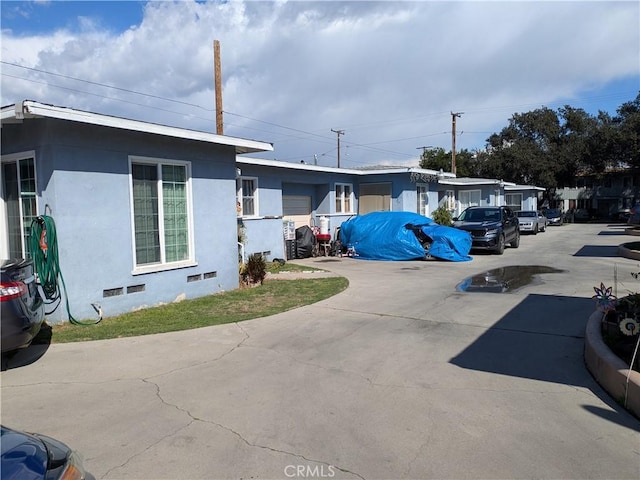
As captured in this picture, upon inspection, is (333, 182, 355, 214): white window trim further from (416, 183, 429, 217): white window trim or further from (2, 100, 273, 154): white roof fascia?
(2, 100, 273, 154): white roof fascia

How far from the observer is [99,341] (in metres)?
6.89

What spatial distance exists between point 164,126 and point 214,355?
187 inches

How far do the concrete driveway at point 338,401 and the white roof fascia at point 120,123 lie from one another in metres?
3.45

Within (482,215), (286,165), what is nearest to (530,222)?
(482,215)

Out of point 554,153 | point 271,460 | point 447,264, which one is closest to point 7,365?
point 271,460

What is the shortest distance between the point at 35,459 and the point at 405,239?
15.4 meters

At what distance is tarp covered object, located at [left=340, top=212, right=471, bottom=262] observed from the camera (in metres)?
16.8

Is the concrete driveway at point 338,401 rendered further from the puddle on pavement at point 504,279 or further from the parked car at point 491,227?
the parked car at point 491,227

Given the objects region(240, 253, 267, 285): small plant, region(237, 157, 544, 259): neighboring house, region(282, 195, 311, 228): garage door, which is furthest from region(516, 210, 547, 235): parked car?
region(240, 253, 267, 285): small plant

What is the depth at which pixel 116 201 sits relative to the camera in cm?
846

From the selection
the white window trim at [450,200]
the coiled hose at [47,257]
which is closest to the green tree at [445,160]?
the white window trim at [450,200]

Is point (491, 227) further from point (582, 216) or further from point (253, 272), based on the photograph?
point (582, 216)

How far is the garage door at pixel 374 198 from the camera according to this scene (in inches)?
919

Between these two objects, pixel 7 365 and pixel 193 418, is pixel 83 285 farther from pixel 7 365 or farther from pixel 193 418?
pixel 193 418
